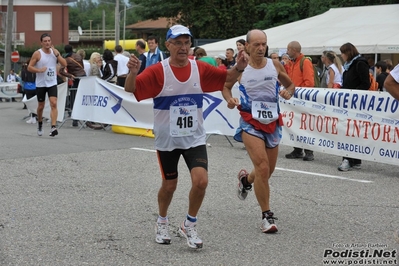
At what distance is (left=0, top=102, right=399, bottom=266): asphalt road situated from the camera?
6.06 m

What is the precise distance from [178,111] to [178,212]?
1.82 meters

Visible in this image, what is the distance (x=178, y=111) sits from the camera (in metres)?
6.24

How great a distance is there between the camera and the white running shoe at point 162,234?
20.9 feet

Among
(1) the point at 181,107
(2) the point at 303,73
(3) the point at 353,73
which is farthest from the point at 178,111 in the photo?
(2) the point at 303,73

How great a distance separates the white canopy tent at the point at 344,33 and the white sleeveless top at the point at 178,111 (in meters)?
14.0

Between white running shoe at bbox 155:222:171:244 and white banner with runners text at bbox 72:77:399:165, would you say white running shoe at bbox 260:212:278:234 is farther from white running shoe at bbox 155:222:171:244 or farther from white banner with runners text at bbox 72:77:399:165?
white banner with runners text at bbox 72:77:399:165

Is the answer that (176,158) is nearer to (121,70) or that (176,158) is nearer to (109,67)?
(109,67)

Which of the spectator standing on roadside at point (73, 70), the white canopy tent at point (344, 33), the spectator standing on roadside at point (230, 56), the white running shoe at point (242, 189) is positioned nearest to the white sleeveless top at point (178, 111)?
the white running shoe at point (242, 189)

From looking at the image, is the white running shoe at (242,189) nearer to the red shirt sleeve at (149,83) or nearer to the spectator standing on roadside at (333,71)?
the red shirt sleeve at (149,83)

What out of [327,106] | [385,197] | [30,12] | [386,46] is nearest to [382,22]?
[386,46]

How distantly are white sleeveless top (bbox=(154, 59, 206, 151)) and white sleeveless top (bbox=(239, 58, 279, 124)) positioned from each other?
43.1 inches

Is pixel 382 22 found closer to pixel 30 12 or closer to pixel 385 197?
pixel 385 197

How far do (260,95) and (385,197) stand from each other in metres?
2.47

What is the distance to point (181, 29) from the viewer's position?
617cm
